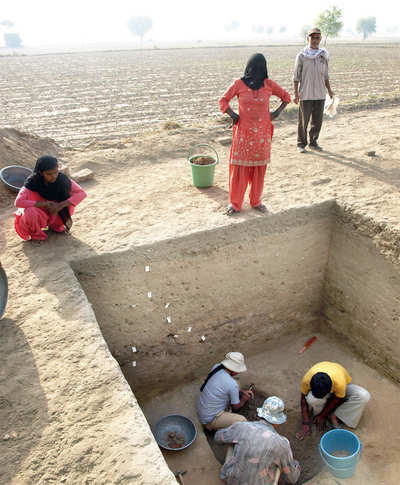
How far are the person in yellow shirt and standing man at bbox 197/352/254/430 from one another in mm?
718

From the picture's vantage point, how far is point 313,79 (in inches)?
236

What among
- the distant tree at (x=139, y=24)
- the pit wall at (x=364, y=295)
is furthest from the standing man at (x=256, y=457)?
the distant tree at (x=139, y=24)

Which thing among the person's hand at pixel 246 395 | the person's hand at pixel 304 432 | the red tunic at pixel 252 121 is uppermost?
the red tunic at pixel 252 121

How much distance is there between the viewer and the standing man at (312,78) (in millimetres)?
5863

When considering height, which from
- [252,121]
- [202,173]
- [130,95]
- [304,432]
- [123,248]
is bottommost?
[304,432]

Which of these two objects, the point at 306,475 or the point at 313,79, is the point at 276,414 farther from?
the point at 313,79

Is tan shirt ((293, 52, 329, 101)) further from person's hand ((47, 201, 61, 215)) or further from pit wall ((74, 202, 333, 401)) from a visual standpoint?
person's hand ((47, 201, 61, 215))

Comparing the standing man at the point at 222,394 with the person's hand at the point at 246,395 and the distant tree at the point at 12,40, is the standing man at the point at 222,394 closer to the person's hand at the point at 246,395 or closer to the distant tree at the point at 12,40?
the person's hand at the point at 246,395

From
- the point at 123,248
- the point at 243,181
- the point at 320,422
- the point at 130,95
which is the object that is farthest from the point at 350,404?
the point at 130,95

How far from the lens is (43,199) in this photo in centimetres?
418

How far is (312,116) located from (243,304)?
342 centimetres

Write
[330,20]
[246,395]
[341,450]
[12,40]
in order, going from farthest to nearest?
[12,40] → [330,20] → [246,395] → [341,450]

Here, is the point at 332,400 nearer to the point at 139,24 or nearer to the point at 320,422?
the point at 320,422

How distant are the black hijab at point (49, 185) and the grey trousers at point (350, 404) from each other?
11.2ft
